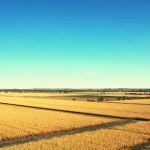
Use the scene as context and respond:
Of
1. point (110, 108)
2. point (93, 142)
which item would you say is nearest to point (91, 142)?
point (93, 142)

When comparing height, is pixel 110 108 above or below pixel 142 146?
above

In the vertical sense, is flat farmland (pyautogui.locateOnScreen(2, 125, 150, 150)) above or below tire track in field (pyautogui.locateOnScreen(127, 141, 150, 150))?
above

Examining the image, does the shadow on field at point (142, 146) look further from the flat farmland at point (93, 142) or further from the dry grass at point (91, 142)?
the dry grass at point (91, 142)

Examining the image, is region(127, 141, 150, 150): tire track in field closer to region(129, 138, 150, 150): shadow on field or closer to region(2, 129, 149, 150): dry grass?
region(129, 138, 150, 150): shadow on field

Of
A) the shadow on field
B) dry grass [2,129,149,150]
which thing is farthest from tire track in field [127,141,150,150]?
dry grass [2,129,149,150]

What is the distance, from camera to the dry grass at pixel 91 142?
1742 cm

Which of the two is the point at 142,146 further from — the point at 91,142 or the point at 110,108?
the point at 110,108

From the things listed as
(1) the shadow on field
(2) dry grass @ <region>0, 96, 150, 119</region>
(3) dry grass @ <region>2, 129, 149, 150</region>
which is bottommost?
(1) the shadow on field

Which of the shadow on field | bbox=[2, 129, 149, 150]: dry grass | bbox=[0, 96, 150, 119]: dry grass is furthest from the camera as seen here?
bbox=[0, 96, 150, 119]: dry grass

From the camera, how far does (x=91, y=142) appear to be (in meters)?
19.0

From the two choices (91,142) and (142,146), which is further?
(91,142)

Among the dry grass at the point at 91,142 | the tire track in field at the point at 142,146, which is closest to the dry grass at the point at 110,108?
the dry grass at the point at 91,142

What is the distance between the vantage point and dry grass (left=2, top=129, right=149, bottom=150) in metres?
17.4

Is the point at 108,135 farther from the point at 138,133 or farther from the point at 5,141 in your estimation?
the point at 5,141
